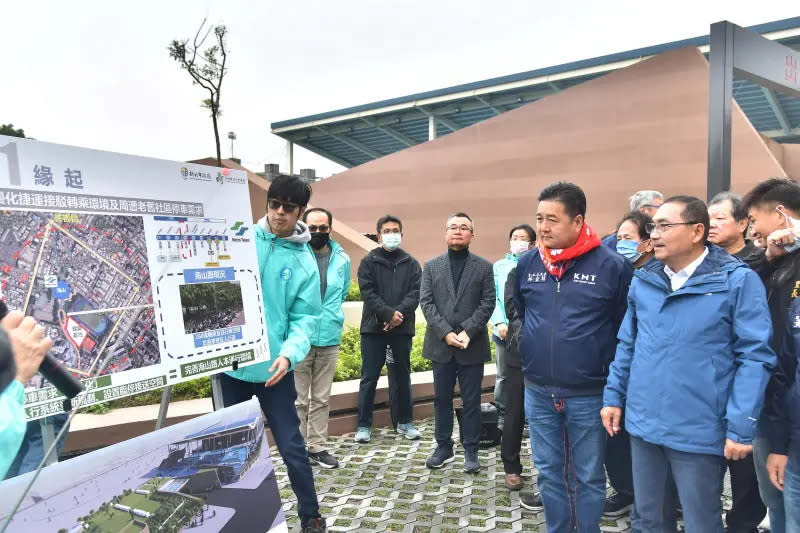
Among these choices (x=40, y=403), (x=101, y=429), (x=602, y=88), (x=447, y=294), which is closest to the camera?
(x=40, y=403)

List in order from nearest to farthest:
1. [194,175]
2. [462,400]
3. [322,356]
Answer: [194,175], [462,400], [322,356]

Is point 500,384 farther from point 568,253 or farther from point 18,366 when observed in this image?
point 18,366

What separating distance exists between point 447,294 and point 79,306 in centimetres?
301

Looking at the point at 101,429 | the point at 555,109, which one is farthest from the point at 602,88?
the point at 101,429

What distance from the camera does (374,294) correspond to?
5.20 m

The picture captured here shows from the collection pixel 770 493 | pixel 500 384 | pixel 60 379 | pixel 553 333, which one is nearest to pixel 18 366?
pixel 60 379

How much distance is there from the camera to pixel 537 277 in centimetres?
297

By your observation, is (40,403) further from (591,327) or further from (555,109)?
(555,109)

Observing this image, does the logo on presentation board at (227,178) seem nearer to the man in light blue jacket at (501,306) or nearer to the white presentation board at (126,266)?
the white presentation board at (126,266)

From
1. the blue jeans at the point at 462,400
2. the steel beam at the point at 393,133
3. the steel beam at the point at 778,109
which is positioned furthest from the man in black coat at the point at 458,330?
the steel beam at the point at 393,133

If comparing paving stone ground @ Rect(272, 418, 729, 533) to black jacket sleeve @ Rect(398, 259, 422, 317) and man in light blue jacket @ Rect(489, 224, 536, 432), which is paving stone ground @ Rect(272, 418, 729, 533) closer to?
man in light blue jacket @ Rect(489, 224, 536, 432)

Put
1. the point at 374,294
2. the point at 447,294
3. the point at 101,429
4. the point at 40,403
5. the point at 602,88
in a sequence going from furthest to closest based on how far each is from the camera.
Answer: the point at 602,88 → the point at 374,294 → the point at 447,294 → the point at 101,429 → the point at 40,403

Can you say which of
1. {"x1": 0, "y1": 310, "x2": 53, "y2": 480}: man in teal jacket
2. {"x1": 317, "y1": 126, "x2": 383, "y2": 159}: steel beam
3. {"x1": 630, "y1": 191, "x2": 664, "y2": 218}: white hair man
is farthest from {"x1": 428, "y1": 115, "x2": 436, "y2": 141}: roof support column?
{"x1": 0, "y1": 310, "x2": 53, "y2": 480}: man in teal jacket

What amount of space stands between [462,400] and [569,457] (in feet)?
5.28
